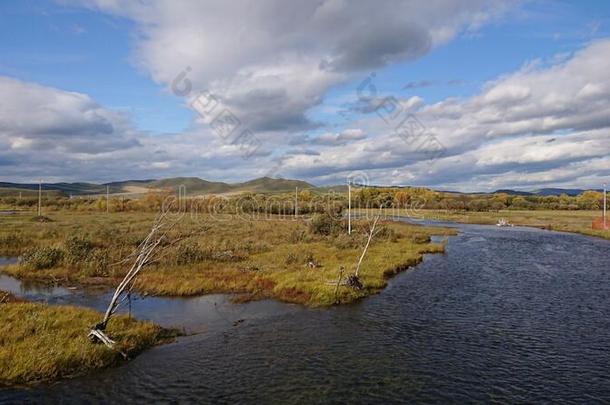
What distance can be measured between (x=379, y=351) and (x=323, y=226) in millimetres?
35059

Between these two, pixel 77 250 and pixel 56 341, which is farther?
pixel 77 250

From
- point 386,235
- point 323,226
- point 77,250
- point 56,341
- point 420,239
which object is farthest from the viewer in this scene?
point 420,239

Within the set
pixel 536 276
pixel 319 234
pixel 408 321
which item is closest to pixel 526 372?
pixel 408 321

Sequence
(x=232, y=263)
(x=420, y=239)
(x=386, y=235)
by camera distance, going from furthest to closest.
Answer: (x=420, y=239)
(x=386, y=235)
(x=232, y=263)

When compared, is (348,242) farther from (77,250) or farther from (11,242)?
(11,242)

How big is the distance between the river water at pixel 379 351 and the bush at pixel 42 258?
10.1 ft

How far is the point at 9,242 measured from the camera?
134ft

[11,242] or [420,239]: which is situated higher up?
[11,242]

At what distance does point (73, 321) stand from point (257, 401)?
28.7 ft

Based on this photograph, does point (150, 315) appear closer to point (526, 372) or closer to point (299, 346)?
point (299, 346)

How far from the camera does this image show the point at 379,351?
51.4 ft

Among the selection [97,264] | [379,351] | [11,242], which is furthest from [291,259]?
[11,242]

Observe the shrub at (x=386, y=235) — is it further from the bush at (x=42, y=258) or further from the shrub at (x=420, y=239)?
the bush at (x=42, y=258)

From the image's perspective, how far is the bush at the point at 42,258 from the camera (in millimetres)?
29656
